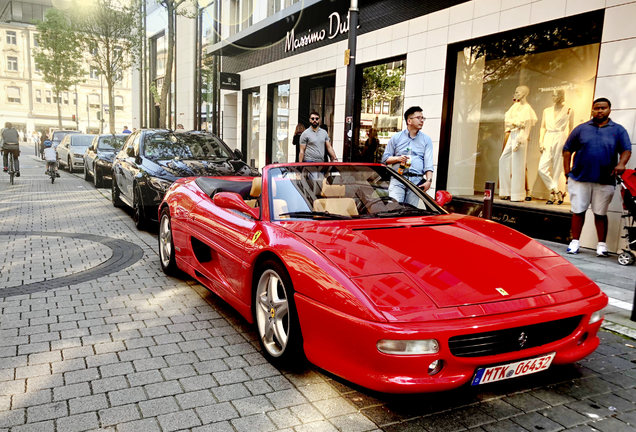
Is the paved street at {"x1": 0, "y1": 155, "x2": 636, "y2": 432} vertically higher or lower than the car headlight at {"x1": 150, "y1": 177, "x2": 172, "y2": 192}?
lower

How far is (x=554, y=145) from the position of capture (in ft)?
30.5

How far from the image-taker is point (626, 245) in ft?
22.3

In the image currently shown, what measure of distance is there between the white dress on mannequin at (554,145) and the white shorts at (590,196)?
194 centimetres

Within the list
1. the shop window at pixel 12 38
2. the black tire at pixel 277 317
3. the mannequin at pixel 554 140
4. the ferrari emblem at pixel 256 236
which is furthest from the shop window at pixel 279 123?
the shop window at pixel 12 38

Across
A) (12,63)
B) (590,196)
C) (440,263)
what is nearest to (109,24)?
(590,196)

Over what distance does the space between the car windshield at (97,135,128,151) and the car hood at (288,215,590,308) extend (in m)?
15.1

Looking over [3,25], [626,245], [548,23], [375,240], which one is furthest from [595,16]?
[3,25]

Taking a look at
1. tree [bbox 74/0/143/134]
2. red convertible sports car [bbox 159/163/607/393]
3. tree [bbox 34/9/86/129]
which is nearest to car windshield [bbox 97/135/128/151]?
tree [bbox 74/0/143/134]

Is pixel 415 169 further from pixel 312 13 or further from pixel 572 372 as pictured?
pixel 312 13

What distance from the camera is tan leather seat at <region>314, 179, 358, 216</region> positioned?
3.79 m

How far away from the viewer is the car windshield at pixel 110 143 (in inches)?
658

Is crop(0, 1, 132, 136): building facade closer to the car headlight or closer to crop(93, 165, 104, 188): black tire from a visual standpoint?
crop(93, 165, 104, 188): black tire

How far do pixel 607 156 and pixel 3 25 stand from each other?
87.4 meters

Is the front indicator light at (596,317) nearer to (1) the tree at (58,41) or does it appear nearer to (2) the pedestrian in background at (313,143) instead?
(2) the pedestrian in background at (313,143)
